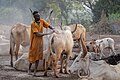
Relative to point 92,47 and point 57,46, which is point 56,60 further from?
point 92,47

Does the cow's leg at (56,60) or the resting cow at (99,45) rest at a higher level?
Answer: the resting cow at (99,45)

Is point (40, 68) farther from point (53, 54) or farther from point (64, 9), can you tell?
point (64, 9)

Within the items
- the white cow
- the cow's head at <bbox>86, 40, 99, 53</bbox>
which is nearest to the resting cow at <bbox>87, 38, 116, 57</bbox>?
the cow's head at <bbox>86, 40, 99, 53</bbox>

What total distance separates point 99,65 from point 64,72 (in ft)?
6.32

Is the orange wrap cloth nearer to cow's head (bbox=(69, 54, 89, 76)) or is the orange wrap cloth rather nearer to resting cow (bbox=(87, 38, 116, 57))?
cow's head (bbox=(69, 54, 89, 76))

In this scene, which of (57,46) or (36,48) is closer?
(57,46)

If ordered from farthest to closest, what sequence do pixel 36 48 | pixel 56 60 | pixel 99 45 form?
pixel 99 45 < pixel 36 48 < pixel 56 60

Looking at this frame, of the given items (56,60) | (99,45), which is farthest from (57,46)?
(99,45)

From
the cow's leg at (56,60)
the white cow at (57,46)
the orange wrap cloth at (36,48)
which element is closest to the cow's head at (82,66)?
the white cow at (57,46)

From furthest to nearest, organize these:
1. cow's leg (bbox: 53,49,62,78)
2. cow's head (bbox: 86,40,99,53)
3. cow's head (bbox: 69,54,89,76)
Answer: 1. cow's head (bbox: 86,40,99,53)
2. cow's head (bbox: 69,54,89,76)
3. cow's leg (bbox: 53,49,62,78)

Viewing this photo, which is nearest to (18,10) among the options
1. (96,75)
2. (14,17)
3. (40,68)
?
(14,17)

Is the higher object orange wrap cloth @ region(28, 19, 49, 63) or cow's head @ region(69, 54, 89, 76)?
orange wrap cloth @ region(28, 19, 49, 63)

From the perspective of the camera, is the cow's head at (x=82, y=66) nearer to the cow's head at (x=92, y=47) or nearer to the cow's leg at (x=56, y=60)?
the cow's leg at (x=56, y=60)

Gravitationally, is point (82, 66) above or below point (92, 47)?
below
